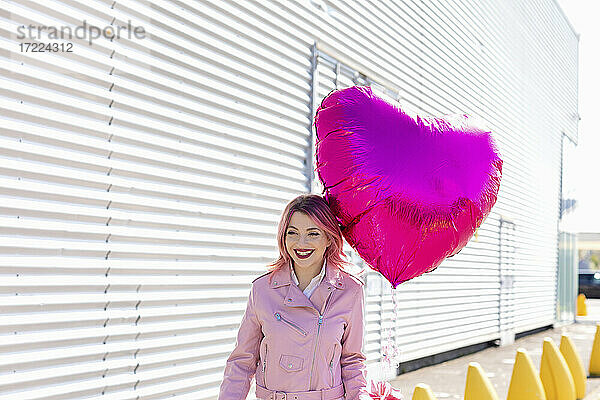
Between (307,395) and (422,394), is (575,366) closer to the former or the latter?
(422,394)

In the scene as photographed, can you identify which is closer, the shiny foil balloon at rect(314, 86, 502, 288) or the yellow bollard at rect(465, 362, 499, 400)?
the shiny foil balloon at rect(314, 86, 502, 288)

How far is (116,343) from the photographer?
4.61m

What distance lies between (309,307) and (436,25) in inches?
330

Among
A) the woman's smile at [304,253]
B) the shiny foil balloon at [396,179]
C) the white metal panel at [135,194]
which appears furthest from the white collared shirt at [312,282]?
the white metal panel at [135,194]

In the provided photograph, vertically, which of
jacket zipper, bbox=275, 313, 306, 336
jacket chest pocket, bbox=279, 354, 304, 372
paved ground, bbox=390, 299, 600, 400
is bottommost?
paved ground, bbox=390, 299, 600, 400

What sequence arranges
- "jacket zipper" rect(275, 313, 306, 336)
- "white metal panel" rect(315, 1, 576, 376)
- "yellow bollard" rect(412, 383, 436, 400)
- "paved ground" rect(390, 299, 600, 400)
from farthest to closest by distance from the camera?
"white metal panel" rect(315, 1, 576, 376)
"paved ground" rect(390, 299, 600, 400)
"yellow bollard" rect(412, 383, 436, 400)
"jacket zipper" rect(275, 313, 306, 336)

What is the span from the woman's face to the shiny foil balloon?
0.19m

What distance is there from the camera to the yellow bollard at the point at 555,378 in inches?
293

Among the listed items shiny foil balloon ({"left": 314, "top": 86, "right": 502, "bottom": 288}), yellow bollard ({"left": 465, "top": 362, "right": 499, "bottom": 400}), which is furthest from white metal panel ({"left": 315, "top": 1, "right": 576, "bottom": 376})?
shiny foil balloon ({"left": 314, "top": 86, "right": 502, "bottom": 288})

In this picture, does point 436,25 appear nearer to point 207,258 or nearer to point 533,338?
point 207,258

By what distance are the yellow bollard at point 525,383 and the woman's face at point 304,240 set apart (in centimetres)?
410

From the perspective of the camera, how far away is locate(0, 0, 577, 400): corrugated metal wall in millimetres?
4016

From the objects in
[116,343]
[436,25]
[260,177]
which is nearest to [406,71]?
[436,25]

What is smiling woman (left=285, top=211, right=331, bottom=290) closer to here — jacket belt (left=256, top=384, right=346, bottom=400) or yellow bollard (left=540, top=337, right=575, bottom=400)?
jacket belt (left=256, top=384, right=346, bottom=400)
